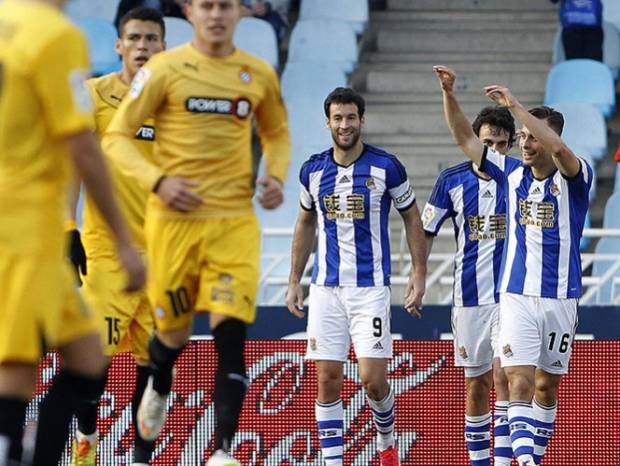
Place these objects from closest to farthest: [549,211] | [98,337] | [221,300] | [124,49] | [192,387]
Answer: [98,337]
[221,300]
[124,49]
[549,211]
[192,387]

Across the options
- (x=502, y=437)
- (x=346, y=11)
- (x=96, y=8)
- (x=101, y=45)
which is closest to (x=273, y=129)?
(x=502, y=437)

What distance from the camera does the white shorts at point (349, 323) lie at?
979 cm

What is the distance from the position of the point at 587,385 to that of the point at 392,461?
1.61 m

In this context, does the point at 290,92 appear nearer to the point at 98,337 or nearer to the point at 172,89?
the point at 172,89

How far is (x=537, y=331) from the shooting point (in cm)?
941

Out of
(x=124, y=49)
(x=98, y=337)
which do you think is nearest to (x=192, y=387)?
(x=124, y=49)

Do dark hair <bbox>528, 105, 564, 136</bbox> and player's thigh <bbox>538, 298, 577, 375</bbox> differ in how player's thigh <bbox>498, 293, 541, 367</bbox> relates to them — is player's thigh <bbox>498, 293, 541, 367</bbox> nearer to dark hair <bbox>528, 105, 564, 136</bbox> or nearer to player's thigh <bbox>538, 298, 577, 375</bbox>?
player's thigh <bbox>538, 298, 577, 375</bbox>

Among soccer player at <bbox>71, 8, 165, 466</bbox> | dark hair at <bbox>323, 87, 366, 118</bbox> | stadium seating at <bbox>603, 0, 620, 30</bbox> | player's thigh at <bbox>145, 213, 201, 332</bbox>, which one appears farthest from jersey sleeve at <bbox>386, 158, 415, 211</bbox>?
stadium seating at <bbox>603, 0, 620, 30</bbox>

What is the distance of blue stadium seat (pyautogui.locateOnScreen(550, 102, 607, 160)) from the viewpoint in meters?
15.7

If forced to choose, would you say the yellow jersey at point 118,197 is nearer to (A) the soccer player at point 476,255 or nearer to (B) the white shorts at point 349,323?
(B) the white shorts at point 349,323

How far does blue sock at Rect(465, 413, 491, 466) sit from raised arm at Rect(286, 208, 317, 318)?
51.6 inches

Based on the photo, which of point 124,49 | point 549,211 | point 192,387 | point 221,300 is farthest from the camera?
point 192,387

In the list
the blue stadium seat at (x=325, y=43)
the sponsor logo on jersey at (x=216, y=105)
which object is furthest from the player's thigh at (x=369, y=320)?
the blue stadium seat at (x=325, y=43)

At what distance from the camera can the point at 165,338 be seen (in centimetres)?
773
